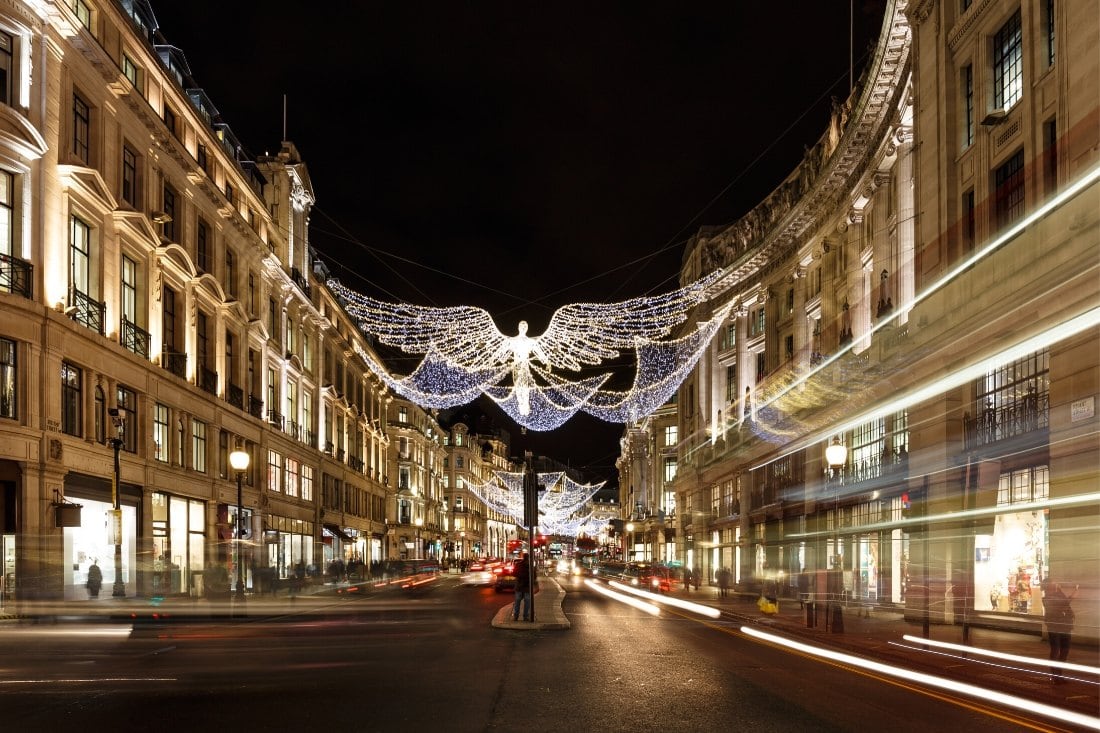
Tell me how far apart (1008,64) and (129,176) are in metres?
26.0

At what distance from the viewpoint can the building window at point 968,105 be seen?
28.4m

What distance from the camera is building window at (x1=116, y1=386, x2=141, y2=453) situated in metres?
34.8

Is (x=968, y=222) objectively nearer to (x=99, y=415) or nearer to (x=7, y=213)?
(x=7, y=213)

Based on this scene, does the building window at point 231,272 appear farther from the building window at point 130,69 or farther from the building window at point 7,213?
the building window at point 7,213

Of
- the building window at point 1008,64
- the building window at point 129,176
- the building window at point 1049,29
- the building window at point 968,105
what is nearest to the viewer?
the building window at point 1049,29

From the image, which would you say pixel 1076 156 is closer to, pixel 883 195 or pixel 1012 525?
pixel 1012 525

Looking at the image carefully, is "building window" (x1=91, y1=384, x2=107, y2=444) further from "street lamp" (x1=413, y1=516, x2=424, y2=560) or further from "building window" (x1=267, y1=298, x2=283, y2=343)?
"street lamp" (x1=413, y1=516, x2=424, y2=560)

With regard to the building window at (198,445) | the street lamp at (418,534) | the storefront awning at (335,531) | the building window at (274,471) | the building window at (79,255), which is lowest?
the street lamp at (418,534)

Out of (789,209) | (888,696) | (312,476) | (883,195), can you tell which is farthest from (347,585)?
(888,696)

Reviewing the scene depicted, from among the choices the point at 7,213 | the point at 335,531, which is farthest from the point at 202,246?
the point at 335,531

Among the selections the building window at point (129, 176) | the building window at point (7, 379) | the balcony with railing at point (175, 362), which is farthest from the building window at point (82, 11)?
the balcony with railing at point (175, 362)

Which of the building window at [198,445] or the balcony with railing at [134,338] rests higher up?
the balcony with railing at [134,338]

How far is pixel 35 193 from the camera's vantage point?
2847cm

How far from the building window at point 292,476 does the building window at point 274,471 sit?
148cm
